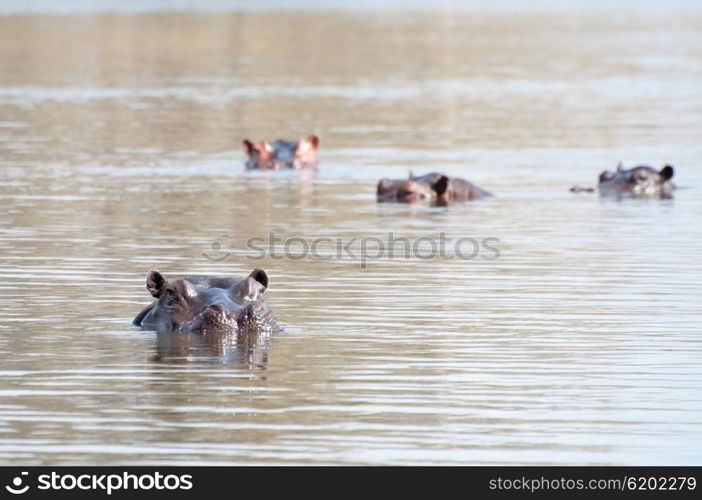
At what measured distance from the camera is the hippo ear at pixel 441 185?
71.6 feet

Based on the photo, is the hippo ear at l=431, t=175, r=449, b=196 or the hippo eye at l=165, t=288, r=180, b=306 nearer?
the hippo eye at l=165, t=288, r=180, b=306

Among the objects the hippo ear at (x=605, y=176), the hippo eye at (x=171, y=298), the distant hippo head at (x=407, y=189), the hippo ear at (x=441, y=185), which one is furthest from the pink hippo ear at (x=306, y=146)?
the hippo eye at (x=171, y=298)

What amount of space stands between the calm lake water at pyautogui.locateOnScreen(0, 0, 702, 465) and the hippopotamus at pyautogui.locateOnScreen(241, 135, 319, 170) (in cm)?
53

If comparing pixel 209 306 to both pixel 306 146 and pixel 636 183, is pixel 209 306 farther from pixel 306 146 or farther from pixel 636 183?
pixel 306 146

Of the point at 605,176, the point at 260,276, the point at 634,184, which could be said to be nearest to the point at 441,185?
the point at 605,176

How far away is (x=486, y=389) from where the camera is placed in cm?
1057

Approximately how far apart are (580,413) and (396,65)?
43816mm

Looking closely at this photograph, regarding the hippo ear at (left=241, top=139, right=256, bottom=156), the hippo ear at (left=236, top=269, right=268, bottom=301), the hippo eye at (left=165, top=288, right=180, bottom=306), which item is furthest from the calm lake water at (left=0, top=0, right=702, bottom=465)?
the hippo ear at (left=241, top=139, right=256, bottom=156)

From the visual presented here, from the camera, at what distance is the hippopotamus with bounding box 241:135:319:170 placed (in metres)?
25.5

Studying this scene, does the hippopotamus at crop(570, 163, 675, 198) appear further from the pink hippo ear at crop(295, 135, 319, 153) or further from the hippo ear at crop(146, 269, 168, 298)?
the hippo ear at crop(146, 269, 168, 298)

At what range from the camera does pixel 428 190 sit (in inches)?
878

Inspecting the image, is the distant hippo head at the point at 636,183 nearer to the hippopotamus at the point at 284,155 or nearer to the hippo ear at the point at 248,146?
the hippopotamus at the point at 284,155

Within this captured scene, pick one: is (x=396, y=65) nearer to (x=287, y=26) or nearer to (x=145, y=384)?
(x=287, y=26)
